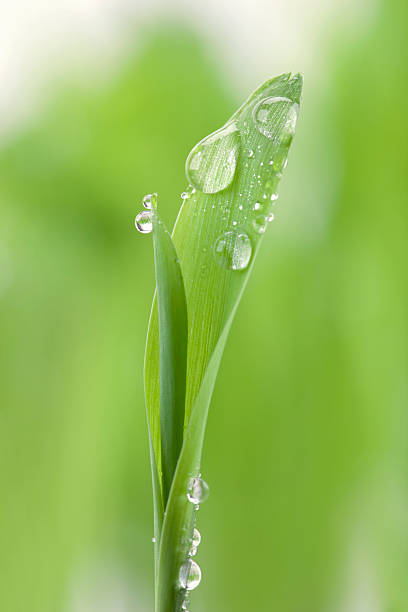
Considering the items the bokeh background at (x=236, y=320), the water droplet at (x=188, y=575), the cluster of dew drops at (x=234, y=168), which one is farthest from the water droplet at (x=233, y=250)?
the bokeh background at (x=236, y=320)

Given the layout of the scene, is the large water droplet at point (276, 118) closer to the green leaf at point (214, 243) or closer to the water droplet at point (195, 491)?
the green leaf at point (214, 243)

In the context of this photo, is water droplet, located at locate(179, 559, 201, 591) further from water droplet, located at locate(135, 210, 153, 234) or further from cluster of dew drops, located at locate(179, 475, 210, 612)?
water droplet, located at locate(135, 210, 153, 234)

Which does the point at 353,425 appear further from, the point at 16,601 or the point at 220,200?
the point at 220,200

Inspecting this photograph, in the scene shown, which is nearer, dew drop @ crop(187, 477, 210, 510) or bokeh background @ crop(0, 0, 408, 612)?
dew drop @ crop(187, 477, 210, 510)

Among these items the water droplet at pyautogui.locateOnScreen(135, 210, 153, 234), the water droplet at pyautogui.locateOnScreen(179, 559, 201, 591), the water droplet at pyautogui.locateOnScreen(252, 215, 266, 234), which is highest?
the water droplet at pyautogui.locateOnScreen(135, 210, 153, 234)

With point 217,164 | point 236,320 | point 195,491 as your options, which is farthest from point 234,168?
point 236,320

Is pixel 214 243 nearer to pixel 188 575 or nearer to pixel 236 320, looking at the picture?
pixel 188 575

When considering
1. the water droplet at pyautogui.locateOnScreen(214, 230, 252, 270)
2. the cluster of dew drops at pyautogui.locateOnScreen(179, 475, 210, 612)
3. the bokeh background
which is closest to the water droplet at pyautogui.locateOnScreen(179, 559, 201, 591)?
the cluster of dew drops at pyautogui.locateOnScreen(179, 475, 210, 612)

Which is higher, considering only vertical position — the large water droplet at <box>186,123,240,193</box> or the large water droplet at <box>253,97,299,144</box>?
the large water droplet at <box>253,97,299,144</box>
